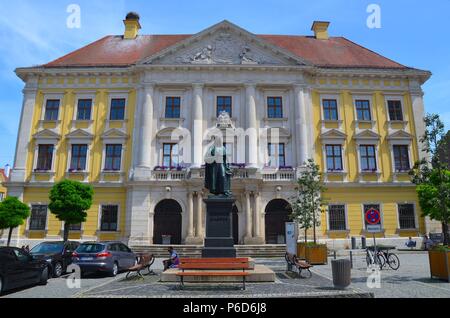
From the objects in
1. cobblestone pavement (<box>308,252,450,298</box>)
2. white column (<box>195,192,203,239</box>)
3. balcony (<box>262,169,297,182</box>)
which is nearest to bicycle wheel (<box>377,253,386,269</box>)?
cobblestone pavement (<box>308,252,450,298</box>)

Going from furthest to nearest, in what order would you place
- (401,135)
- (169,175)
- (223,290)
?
1. (401,135)
2. (169,175)
3. (223,290)

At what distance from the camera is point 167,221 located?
89.3ft

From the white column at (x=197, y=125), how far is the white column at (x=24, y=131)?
45.6ft

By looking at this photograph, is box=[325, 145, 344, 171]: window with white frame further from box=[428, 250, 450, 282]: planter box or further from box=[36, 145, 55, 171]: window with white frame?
box=[36, 145, 55, 171]: window with white frame

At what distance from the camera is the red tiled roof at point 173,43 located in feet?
103

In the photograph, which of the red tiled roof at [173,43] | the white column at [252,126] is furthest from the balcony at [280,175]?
the red tiled roof at [173,43]

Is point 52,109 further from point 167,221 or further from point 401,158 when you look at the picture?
point 401,158

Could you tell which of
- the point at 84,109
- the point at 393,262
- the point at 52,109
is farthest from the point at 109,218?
the point at 393,262

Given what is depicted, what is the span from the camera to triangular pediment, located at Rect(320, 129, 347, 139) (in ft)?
95.1

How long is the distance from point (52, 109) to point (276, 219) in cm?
2117

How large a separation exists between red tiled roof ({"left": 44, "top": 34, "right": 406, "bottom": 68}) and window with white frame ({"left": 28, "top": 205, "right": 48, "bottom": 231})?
12.2 meters

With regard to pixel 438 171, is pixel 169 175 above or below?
above

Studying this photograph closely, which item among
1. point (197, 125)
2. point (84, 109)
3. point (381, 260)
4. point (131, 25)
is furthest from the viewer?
point (131, 25)

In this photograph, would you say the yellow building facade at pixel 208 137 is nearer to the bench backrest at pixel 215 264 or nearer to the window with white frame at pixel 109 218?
the window with white frame at pixel 109 218
